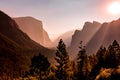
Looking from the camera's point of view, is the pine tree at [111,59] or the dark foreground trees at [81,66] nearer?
the dark foreground trees at [81,66]

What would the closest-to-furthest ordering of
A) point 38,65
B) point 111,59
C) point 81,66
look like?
point 111,59 < point 81,66 < point 38,65

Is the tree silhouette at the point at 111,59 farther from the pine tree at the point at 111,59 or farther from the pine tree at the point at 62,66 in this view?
the pine tree at the point at 62,66

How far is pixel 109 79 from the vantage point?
6044 cm

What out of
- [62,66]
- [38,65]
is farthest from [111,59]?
[38,65]

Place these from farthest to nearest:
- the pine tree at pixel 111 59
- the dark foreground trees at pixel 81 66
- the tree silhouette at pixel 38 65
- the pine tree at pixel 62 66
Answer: the tree silhouette at pixel 38 65 → the pine tree at pixel 111 59 → the pine tree at pixel 62 66 → the dark foreground trees at pixel 81 66

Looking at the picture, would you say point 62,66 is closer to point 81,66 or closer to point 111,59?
point 81,66

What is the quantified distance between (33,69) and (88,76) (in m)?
18.9

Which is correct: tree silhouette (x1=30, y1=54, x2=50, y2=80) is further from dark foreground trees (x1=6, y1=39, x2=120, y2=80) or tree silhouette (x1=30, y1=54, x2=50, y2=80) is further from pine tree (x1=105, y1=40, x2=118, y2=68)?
pine tree (x1=105, y1=40, x2=118, y2=68)

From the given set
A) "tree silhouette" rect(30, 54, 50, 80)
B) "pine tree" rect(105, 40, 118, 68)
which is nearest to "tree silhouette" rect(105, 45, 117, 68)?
"pine tree" rect(105, 40, 118, 68)

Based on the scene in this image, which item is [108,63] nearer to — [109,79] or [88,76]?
[88,76]

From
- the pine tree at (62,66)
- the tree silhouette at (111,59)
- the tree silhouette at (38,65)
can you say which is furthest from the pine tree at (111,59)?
the tree silhouette at (38,65)

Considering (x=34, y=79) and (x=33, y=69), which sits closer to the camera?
(x=33, y=69)

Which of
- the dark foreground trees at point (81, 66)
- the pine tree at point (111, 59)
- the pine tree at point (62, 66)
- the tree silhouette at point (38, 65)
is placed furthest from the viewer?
the tree silhouette at point (38, 65)

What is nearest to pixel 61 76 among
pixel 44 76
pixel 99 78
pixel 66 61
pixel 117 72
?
pixel 66 61
